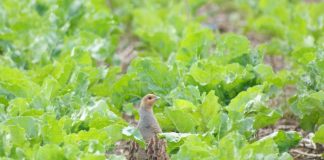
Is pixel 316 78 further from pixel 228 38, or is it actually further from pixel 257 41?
pixel 257 41

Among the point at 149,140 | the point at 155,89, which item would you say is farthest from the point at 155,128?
the point at 155,89

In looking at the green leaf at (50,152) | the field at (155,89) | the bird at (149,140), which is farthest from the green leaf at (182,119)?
the green leaf at (50,152)

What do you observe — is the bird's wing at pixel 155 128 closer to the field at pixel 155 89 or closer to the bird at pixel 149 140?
the bird at pixel 149 140

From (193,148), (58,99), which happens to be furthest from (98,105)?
(193,148)

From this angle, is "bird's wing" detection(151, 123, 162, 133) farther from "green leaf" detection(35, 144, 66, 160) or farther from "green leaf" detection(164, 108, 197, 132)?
"green leaf" detection(35, 144, 66, 160)

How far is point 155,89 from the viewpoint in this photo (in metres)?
5.84

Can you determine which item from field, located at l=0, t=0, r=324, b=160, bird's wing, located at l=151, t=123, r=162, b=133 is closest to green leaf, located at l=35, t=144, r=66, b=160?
field, located at l=0, t=0, r=324, b=160

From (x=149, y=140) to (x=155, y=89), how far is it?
0.98m

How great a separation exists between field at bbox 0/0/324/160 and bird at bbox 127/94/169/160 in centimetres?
6

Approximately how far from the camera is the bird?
477 cm

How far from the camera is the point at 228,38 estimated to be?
247 inches

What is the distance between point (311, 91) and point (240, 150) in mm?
1478

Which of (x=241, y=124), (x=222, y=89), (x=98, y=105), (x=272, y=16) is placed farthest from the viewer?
(x=272, y=16)

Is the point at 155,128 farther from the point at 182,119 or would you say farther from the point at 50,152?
the point at 50,152
